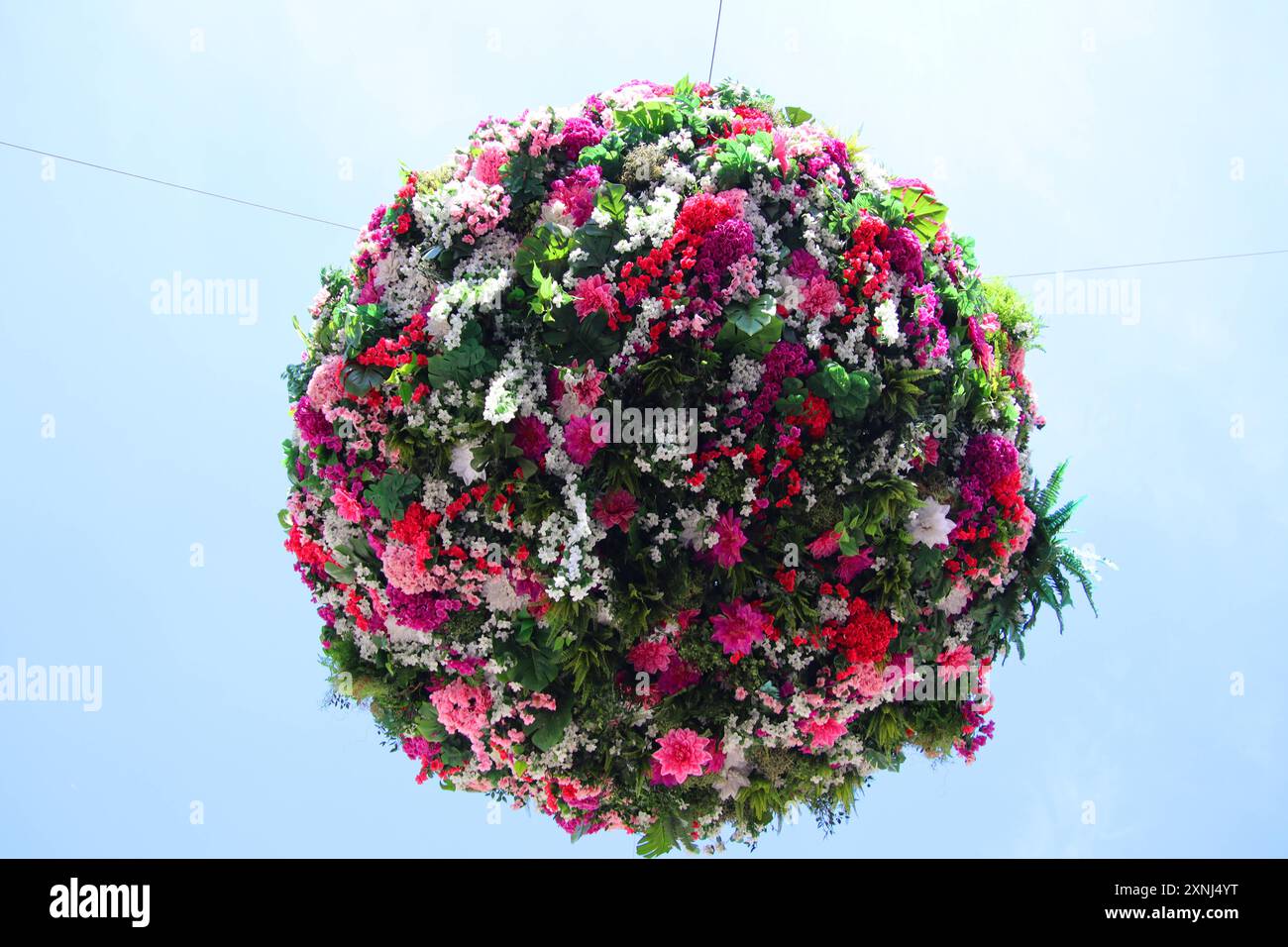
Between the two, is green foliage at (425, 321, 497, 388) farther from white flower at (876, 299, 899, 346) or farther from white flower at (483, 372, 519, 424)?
white flower at (876, 299, 899, 346)

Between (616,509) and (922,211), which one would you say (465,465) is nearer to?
(616,509)

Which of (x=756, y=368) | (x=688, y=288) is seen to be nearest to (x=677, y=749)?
(x=756, y=368)

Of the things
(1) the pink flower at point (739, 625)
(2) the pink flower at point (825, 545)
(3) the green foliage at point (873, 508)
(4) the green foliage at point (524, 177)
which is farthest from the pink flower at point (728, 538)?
(4) the green foliage at point (524, 177)

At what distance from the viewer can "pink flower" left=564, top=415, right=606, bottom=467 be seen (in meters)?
5.41

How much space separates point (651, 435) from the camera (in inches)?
211

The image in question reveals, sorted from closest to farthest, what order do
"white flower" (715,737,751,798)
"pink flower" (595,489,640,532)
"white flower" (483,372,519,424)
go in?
1. "white flower" (483,372,519,424)
2. "pink flower" (595,489,640,532)
3. "white flower" (715,737,751,798)

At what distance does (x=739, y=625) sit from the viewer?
557cm

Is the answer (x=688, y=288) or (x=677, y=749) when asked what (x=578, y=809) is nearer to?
(x=677, y=749)

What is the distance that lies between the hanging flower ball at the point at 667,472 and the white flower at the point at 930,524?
0.04 ft

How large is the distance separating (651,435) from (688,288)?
2.69ft

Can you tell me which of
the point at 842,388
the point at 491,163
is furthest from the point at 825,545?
the point at 491,163

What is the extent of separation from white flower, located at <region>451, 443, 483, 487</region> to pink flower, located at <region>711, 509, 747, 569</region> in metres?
1.35

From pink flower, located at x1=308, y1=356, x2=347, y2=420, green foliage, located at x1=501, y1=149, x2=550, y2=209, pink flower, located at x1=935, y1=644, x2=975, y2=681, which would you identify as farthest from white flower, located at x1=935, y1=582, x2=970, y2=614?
pink flower, located at x1=308, y1=356, x2=347, y2=420

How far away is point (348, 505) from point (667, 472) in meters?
1.93
